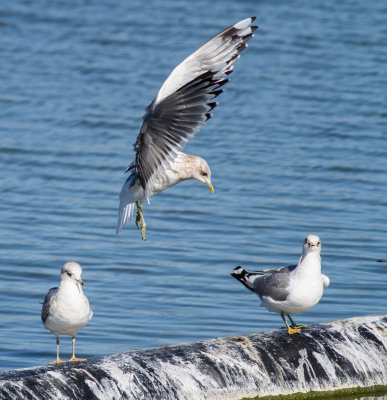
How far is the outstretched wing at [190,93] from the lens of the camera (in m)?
7.39

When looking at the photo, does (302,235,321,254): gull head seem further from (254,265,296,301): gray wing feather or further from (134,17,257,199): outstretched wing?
(134,17,257,199): outstretched wing

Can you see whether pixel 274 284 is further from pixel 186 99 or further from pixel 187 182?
pixel 187 182

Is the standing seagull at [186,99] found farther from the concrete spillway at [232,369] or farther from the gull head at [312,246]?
the concrete spillway at [232,369]

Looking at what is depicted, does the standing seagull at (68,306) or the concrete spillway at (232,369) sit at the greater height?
the standing seagull at (68,306)

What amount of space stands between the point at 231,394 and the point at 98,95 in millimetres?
11587

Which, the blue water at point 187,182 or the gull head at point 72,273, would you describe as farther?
the blue water at point 187,182

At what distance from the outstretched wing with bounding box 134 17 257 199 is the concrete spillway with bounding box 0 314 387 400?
178 cm

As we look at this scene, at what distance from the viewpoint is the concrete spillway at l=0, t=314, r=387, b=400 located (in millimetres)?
5699

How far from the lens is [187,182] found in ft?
44.2

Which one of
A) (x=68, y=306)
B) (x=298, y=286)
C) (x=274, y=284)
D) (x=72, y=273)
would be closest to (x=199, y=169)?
(x=274, y=284)

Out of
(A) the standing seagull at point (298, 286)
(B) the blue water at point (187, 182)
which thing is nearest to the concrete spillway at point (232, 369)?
(A) the standing seagull at point (298, 286)

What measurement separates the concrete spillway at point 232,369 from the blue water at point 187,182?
1871mm

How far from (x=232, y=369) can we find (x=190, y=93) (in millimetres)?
2249

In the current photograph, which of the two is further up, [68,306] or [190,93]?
[190,93]
